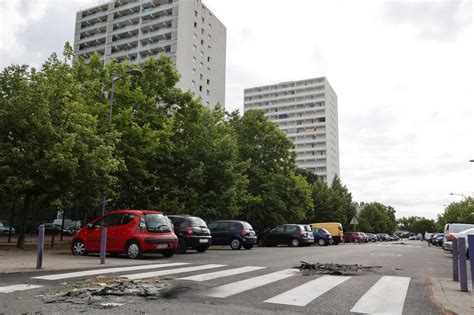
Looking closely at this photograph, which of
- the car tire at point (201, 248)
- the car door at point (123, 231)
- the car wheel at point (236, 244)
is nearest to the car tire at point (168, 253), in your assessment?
the car door at point (123, 231)

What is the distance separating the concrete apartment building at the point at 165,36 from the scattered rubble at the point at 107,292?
6112 cm

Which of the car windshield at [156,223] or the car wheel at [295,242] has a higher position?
the car windshield at [156,223]

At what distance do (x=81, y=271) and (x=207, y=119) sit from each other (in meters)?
18.8

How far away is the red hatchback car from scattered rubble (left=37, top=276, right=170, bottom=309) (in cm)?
534

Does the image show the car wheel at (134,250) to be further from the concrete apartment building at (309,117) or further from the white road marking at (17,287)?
the concrete apartment building at (309,117)

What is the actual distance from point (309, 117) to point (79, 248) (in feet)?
369

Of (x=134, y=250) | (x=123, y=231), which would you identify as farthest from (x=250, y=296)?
(x=123, y=231)

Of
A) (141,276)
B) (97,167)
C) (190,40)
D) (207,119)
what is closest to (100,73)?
(207,119)

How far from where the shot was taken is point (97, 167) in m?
16.5

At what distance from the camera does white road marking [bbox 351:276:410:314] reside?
5.56 meters

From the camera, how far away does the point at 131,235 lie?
12.8 metres

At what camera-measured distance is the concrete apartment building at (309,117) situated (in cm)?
11819

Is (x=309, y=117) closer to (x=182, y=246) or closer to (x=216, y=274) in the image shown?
(x=182, y=246)

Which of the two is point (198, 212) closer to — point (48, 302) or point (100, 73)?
point (100, 73)
